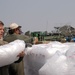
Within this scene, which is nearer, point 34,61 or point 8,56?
point 8,56

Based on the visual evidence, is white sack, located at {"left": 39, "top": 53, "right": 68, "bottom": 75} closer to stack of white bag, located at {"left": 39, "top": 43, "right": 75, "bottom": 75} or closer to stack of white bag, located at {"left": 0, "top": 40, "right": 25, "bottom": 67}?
stack of white bag, located at {"left": 39, "top": 43, "right": 75, "bottom": 75}

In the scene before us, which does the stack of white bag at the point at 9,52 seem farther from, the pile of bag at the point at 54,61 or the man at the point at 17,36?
the man at the point at 17,36

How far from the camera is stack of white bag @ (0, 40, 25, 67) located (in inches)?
94.3

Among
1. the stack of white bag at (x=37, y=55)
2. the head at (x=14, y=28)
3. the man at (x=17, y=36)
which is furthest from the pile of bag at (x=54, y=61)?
the head at (x=14, y=28)

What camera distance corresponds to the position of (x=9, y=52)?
246cm

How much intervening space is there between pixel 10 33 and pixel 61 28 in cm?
2368

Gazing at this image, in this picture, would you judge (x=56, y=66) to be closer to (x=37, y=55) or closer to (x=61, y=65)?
(x=61, y=65)

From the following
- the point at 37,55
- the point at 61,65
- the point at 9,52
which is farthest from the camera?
the point at 37,55

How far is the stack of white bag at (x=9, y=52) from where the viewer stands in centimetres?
239

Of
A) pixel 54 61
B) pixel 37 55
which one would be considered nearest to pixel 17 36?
pixel 37 55

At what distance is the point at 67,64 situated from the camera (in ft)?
8.96

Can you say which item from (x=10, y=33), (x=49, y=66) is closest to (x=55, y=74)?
(x=49, y=66)

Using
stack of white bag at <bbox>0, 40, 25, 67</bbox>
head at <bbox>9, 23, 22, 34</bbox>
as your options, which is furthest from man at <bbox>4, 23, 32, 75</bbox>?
stack of white bag at <bbox>0, 40, 25, 67</bbox>

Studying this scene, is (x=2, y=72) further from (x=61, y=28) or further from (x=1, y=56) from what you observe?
(x=61, y=28)
